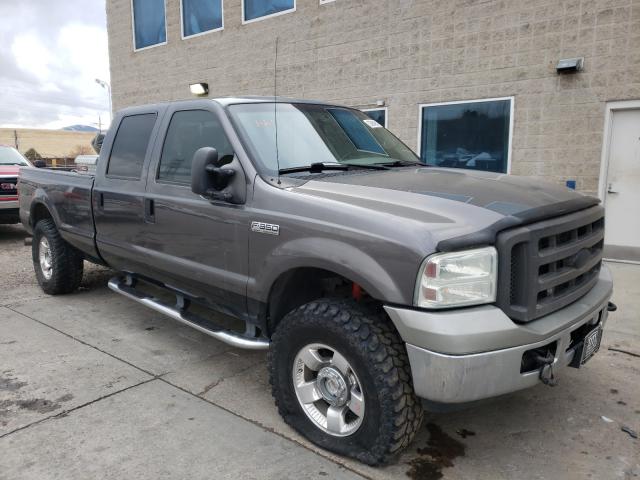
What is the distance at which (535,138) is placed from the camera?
7426 millimetres

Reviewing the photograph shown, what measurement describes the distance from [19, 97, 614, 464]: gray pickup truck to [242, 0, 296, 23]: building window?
22.0 feet

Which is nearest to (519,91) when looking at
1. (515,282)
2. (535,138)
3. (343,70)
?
(535,138)

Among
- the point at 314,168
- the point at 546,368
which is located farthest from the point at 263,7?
the point at 546,368

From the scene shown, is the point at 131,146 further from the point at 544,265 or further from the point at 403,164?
the point at 544,265

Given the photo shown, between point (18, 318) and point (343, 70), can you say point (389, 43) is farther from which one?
point (18, 318)

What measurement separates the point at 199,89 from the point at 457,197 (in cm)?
943

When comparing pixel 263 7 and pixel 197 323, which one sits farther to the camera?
pixel 263 7

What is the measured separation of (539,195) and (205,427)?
230cm

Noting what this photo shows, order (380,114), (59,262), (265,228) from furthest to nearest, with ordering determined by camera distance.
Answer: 1. (380,114)
2. (59,262)
3. (265,228)

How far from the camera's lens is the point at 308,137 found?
11.4 feet

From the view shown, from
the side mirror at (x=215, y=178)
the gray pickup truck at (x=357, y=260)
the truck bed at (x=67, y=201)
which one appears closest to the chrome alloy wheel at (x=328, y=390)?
the gray pickup truck at (x=357, y=260)

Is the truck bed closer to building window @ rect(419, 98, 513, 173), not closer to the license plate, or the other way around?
the license plate

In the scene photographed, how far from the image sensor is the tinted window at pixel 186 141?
3500 millimetres

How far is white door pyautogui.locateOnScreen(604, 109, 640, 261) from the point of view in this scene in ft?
22.5
